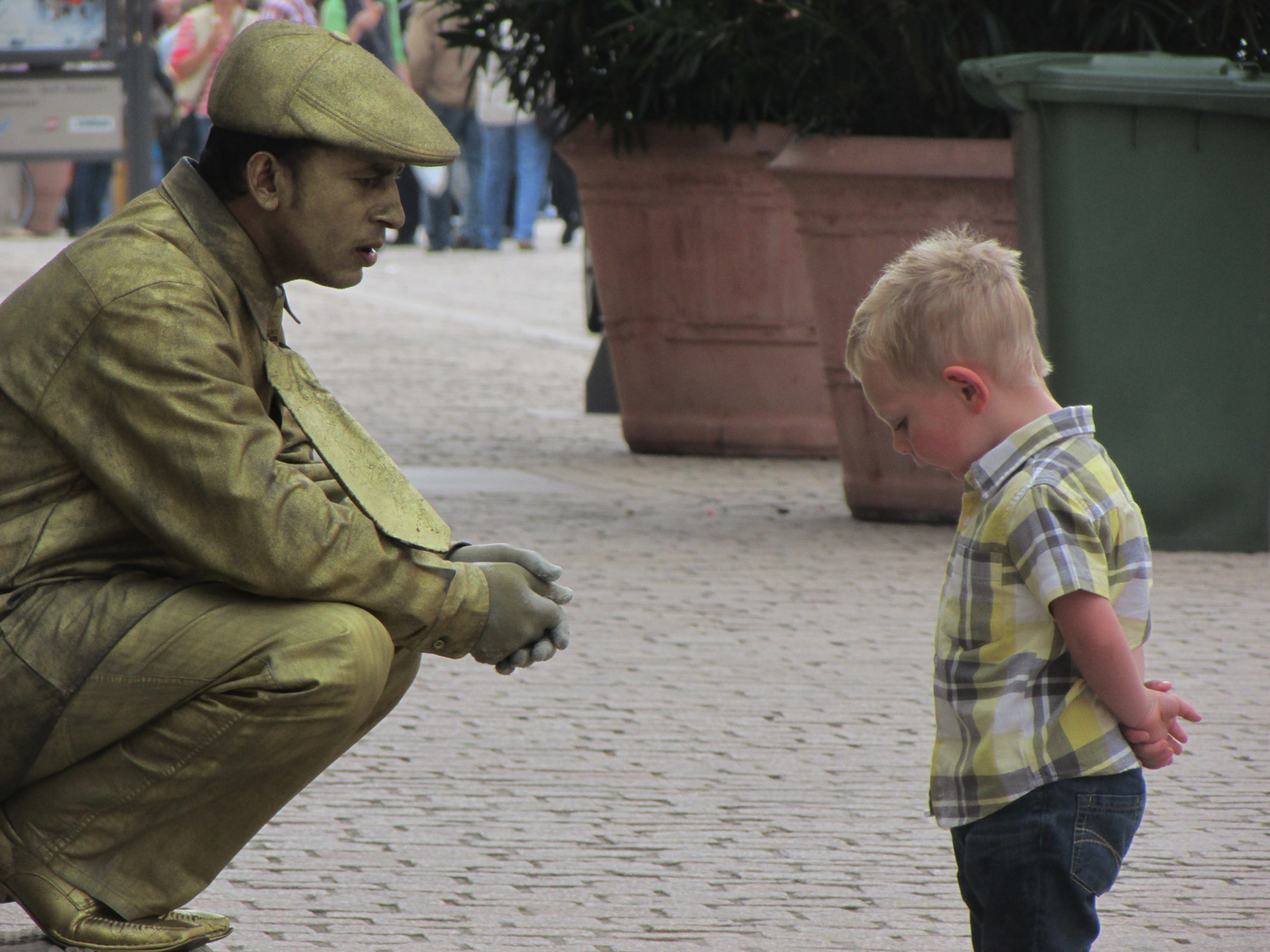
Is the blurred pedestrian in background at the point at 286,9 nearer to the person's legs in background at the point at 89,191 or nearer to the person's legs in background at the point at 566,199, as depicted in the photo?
the person's legs in background at the point at 89,191

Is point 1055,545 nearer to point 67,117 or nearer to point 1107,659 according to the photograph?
point 1107,659

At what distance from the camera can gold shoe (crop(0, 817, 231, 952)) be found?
8.97 ft

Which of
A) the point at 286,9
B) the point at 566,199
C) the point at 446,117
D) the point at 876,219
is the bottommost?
the point at 566,199

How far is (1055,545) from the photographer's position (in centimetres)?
244

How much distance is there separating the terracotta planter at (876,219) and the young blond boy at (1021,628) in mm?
3890

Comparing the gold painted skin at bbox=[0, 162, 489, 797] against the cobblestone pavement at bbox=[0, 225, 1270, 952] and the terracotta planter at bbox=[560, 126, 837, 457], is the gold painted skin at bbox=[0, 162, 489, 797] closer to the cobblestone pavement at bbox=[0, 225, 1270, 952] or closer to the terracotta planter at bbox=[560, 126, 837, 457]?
the cobblestone pavement at bbox=[0, 225, 1270, 952]

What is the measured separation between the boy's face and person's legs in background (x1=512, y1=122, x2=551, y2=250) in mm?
14701

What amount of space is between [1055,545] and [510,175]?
1636 cm

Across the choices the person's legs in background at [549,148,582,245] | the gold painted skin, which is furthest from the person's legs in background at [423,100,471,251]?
the gold painted skin

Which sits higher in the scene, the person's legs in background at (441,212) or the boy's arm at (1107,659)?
the boy's arm at (1107,659)

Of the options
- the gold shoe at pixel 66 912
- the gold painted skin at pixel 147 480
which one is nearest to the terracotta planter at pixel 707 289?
the gold painted skin at pixel 147 480

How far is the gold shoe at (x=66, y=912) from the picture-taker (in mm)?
2734

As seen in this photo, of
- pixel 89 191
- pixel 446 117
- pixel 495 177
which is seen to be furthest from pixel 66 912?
pixel 89 191

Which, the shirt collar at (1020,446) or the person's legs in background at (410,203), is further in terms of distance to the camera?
the person's legs in background at (410,203)
